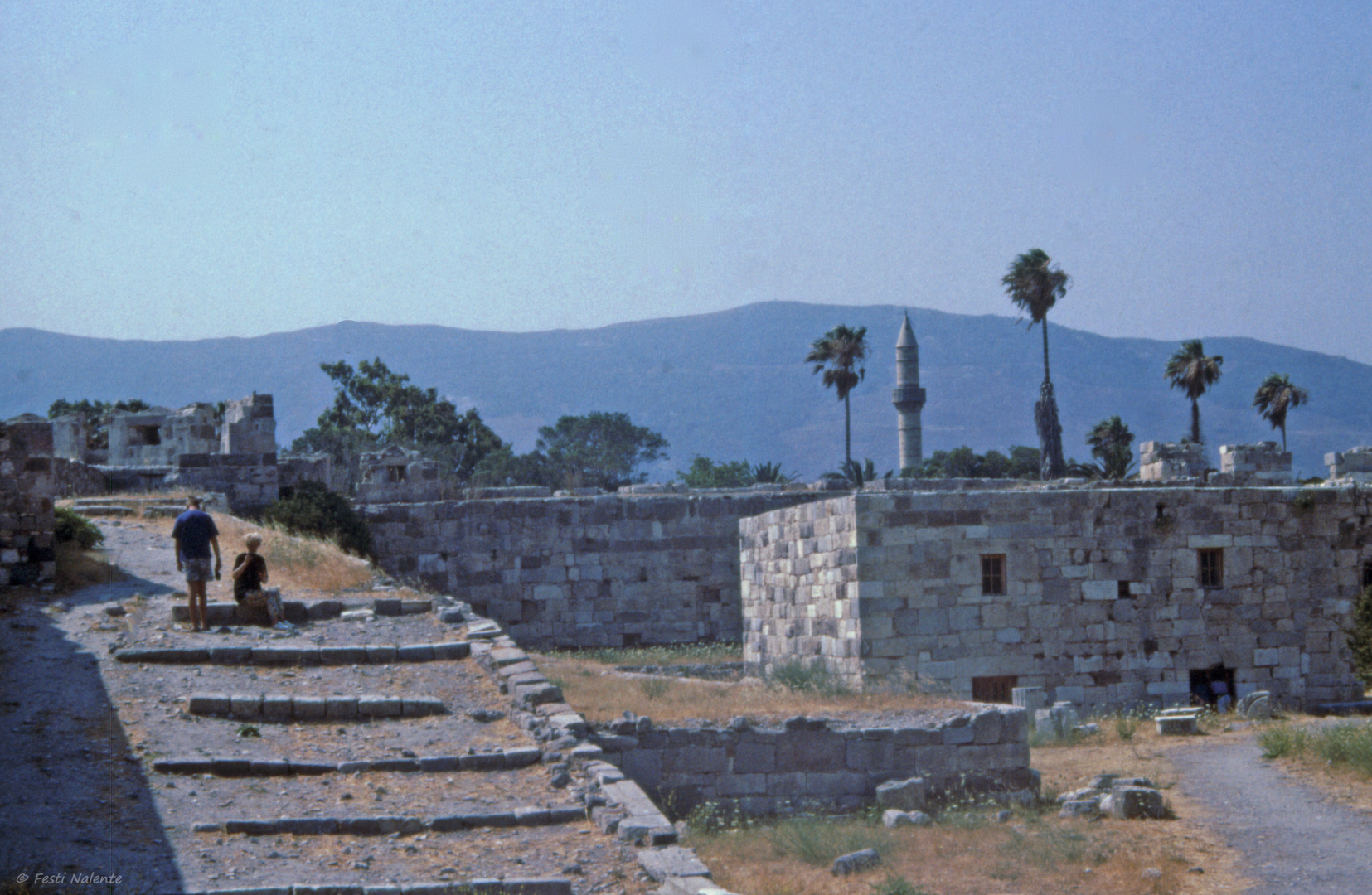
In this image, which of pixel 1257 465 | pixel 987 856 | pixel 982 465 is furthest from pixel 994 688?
pixel 982 465

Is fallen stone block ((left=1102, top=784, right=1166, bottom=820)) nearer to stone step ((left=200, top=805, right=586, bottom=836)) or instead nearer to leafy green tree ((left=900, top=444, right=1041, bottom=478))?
stone step ((left=200, top=805, right=586, bottom=836))

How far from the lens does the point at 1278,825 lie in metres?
12.1

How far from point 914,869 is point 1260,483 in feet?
63.4

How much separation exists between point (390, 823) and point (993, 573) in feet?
35.7

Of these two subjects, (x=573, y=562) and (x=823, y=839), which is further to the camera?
(x=573, y=562)

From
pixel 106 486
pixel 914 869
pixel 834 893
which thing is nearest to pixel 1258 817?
pixel 914 869

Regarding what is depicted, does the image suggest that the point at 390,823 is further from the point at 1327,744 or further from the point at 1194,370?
the point at 1194,370

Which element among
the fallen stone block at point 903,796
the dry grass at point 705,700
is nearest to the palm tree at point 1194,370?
the dry grass at point 705,700

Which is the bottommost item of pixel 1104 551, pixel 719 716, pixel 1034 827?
pixel 1034 827

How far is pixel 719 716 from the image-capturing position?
13.5 metres

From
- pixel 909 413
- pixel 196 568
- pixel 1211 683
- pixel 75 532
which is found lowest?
pixel 1211 683

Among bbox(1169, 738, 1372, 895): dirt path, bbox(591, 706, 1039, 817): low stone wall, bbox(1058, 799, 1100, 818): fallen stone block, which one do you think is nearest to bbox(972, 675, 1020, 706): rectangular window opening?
bbox(1169, 738, 1372, 895): dirt path

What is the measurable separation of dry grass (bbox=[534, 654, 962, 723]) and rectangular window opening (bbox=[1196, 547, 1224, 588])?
5.64 m

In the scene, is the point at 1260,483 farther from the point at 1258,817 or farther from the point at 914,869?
the point at 914,869
